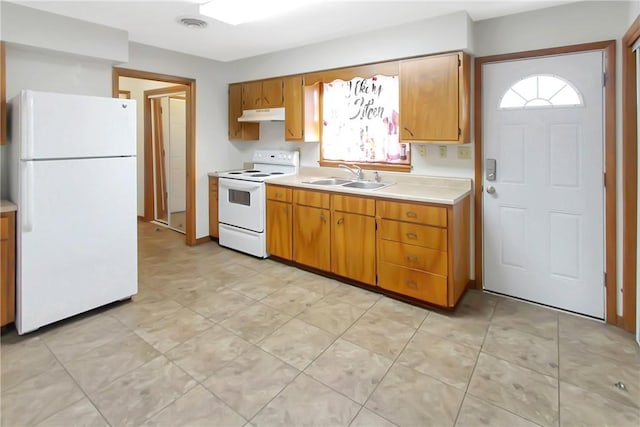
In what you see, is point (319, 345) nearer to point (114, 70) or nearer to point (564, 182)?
point (564, 182)

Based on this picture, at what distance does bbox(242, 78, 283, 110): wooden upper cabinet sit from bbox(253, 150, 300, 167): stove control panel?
565 millimetres

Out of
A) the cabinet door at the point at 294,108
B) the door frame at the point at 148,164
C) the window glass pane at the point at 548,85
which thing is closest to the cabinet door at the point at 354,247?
the cabinet door at the point at 294,108

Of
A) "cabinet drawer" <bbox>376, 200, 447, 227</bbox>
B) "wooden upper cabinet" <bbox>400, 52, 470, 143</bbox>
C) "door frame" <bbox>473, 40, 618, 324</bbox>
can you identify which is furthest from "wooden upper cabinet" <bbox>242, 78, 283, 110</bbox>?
"door frame" <bbox>473, 40, 618, 324</bbox>

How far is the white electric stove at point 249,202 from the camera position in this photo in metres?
4.17

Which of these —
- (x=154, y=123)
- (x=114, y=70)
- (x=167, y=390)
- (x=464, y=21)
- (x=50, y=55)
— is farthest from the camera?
(x=154, y=123)

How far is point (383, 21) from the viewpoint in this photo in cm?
320

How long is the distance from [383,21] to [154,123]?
4.12 metres

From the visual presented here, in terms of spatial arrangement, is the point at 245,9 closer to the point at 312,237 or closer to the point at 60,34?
the point at 60,34

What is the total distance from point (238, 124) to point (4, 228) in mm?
2908

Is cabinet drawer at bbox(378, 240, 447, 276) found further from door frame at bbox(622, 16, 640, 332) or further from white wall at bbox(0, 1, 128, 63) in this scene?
white wall at bbox(0, 1, 128, 63)

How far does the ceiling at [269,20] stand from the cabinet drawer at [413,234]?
1.68m

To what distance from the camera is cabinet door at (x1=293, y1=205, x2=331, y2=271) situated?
3.59m

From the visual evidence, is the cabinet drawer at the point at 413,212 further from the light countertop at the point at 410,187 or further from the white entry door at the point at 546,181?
the white entry door at the point at 546,181

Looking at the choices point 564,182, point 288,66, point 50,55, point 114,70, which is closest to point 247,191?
point 288,66
